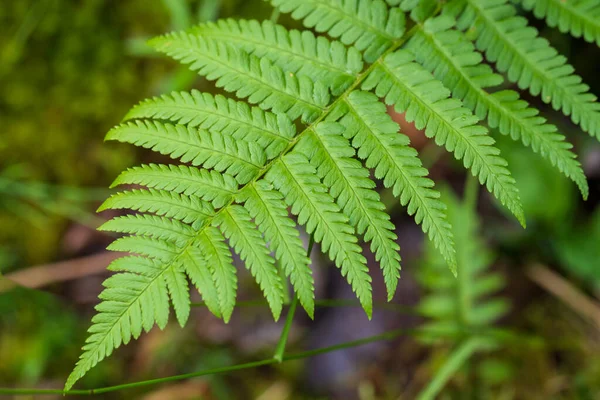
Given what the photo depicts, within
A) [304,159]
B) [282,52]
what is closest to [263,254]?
[304,159]

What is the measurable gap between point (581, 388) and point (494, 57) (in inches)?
80.2

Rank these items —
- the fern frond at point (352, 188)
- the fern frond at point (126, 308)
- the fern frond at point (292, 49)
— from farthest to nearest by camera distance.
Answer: the fern frond at point (292, 49), the fern frond at point (352, 188), the fern frond at point (126, 308)

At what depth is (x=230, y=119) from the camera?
1709 millimetres

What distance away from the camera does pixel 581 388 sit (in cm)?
283

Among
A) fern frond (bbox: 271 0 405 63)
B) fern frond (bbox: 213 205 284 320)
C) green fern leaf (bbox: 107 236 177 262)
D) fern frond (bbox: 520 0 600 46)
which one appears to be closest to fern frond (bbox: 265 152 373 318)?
fern frond (bbox: 213 205 284 320)

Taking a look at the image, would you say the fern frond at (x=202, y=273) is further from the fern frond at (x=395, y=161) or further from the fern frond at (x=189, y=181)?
the fern frond at (x=395, y=161)

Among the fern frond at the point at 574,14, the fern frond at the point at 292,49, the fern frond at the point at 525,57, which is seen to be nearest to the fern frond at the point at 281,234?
the fern frond at the point at 292,49

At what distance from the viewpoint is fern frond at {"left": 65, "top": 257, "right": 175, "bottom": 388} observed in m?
1.46

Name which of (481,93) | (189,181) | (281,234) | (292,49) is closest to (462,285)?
(481,93)

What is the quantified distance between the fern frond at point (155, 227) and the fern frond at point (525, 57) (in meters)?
1.28

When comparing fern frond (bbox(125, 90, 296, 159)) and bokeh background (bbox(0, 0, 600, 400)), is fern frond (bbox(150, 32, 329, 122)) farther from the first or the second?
bokeh background (bbox(0, 0, 600, 400))

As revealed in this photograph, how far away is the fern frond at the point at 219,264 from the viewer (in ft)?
5.10

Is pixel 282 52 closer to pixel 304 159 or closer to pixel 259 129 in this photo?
pixel 259 129

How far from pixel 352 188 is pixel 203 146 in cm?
51
